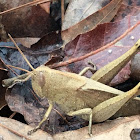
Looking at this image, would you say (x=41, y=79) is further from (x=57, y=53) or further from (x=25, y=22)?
(x=25, y=22)

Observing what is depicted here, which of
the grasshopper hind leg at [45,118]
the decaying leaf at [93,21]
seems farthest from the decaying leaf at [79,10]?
the grasshopper hind leg at [45,118]

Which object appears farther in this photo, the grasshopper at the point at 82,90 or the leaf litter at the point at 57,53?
the leaf litter at the point at 57,53

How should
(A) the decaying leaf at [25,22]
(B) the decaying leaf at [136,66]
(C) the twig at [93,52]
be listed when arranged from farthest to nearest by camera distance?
(A) the decaying leaf at [25,22]
(C) the twig at [93,52]
(B) the decaying leaf at [136,66]

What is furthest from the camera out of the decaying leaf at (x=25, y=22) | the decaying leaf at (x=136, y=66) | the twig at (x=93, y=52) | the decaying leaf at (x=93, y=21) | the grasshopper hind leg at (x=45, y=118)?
the decaying leaf at (x=25, y=22)

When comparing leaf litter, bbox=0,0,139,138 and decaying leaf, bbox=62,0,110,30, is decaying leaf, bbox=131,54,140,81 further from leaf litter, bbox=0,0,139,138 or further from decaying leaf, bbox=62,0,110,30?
decaying leaf, bbox=62,0,110,30

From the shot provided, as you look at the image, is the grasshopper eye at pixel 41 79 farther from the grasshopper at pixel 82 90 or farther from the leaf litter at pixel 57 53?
the leaf litter at pixel 57 53

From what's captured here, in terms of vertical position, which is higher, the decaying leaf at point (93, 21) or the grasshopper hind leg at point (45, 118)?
Result: the decaying leaf at point (93, 21)

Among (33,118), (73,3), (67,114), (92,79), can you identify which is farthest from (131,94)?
(73,3)

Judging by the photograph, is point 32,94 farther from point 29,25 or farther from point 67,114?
point 29,25
